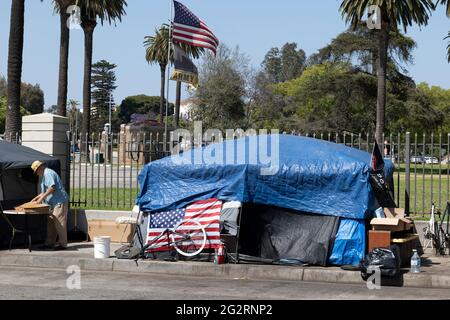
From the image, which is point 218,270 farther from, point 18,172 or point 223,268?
point 18,172

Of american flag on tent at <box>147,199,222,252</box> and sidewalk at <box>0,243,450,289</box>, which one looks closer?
sidewalk at <box>0,243,450,289</box>

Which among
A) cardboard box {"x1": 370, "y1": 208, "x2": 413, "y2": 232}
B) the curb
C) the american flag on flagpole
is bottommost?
the curb

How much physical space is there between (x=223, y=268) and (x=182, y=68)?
6.29 m

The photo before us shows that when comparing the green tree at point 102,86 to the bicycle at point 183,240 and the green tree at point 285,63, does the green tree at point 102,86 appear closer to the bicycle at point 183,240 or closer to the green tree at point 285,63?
the green tree at point 285,63

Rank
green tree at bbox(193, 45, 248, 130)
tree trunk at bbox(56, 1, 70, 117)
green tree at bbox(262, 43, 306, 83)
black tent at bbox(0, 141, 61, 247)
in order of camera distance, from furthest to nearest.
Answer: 1. green tree at bbox(262, 43, 306, 83)
2. green tree at bbox(193, 45, 248, 130)
3. tree trunk at bbox(56, 1, 70, 117)
4. black tent at bbox(0, 141, 61, 247)

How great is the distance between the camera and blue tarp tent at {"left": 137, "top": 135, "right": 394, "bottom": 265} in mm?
12773

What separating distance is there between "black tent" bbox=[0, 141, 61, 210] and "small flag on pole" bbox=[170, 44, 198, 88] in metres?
3.44

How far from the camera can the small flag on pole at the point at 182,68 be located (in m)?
17.3

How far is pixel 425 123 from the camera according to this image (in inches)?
2504

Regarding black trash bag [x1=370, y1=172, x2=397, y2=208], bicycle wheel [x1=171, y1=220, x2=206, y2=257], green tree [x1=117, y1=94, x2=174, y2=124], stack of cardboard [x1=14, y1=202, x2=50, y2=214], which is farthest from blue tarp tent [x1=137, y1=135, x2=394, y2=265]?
green tree [x1=117, y1=94, x2=174, y2=124]

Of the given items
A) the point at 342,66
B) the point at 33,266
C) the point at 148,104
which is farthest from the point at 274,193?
the point at 148,104

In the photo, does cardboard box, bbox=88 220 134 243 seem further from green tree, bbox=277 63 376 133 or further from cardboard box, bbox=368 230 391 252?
green tree, bbox=277 63 376 133

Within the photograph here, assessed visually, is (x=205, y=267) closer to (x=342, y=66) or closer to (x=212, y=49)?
(x=212, y=49)

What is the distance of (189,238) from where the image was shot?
13250 millimetres
